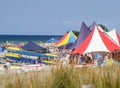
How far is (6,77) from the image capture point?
596cm

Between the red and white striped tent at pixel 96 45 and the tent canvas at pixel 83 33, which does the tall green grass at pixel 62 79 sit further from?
the tent canvas at pixel 83 33

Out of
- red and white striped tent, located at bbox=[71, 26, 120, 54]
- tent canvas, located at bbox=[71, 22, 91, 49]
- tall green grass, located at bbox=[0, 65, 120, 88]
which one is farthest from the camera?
tent canvas, located at bbox=[71, 22, 91, 49]

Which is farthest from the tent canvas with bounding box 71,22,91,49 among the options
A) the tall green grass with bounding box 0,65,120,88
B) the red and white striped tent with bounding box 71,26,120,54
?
the tall green grass with bounding box 0,65,120,88

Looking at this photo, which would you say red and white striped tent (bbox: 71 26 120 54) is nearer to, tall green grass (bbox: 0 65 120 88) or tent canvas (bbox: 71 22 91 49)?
tent canvas (bbox: 71 22 91 49)

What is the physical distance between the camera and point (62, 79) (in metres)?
5.96

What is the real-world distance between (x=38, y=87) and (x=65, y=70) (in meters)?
0.55

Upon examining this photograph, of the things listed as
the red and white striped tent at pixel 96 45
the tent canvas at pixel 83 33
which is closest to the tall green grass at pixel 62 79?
the red and white striped tent at pixel 96 45

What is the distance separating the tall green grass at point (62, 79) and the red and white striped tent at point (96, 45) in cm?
1155

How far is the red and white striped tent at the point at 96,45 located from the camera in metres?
17.9

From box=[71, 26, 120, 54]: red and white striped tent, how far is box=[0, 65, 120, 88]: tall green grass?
11547 mm

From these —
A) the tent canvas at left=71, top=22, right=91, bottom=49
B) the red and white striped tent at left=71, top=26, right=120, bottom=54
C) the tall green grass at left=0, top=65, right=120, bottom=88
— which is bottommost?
the tall green grass at left=0, top=65, right=120, bottom=88

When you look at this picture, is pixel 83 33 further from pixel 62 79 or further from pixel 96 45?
pixel 62 79

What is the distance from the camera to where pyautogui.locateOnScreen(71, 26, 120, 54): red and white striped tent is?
1786 cm

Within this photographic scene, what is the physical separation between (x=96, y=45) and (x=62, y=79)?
1244 cm
